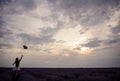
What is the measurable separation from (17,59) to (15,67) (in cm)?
68

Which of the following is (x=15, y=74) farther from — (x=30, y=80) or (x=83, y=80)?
(x=83, y=80)

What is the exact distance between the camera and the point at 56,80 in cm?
2156

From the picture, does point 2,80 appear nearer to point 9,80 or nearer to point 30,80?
point 9,80

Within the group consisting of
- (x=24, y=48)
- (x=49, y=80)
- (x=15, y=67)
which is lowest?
(x=49, y=80)

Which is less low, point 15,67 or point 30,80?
point 15,67

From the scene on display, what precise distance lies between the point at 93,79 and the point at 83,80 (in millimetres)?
1286

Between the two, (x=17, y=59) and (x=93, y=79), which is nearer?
(x=17, y=59)

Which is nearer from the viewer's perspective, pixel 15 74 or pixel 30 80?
pixel 15 74

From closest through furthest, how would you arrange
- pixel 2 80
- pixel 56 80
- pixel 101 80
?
pixel 2 80 → pixel 101 80 → pixel 56 80

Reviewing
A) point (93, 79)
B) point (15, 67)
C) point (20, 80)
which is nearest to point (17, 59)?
point (15, 67)

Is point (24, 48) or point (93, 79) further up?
point (24, 48)

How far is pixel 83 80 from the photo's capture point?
67.4 ft

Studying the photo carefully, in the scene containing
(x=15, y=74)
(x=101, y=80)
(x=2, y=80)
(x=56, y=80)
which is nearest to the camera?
(x=15, y=74)

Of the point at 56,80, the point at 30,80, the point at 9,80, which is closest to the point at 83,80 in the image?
the point at 56,80
